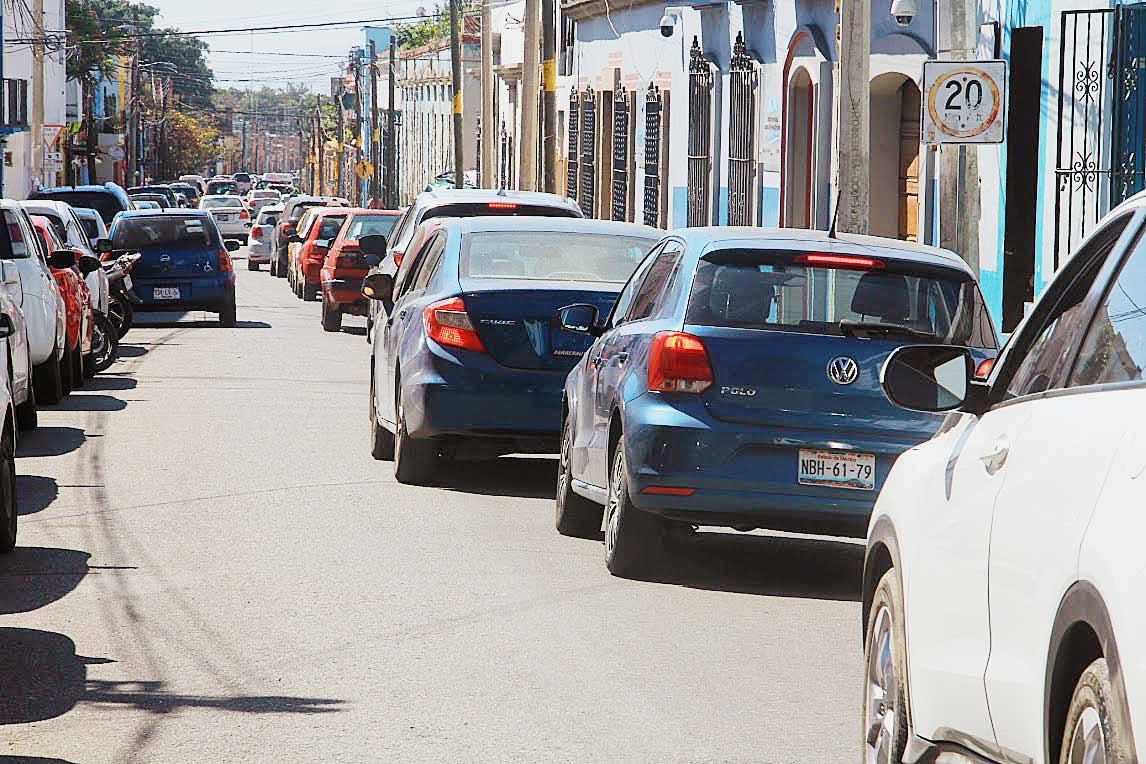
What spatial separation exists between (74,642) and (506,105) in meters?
54.0

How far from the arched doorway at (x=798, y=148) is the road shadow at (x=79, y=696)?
1930cm

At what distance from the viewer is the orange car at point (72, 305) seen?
18031 millimetres

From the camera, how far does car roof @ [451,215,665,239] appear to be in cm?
1258

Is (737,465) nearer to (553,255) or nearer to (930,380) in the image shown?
(930,380)

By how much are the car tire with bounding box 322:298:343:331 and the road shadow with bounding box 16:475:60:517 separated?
15329mm

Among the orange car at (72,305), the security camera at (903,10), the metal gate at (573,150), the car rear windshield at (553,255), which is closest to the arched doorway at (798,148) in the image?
the security camera at (903,10)

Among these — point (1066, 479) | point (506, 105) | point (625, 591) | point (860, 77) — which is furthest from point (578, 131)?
point (1066, 479)

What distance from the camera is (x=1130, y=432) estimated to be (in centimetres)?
346

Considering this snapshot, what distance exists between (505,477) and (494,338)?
1.46 m

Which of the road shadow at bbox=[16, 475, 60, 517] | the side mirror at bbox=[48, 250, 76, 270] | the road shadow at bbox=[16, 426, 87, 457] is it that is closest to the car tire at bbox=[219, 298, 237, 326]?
the side mirror at bbox=[48, 250, 76, 270]

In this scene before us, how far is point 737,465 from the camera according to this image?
342 inches

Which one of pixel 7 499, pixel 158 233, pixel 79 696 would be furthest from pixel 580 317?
pixel 158 233

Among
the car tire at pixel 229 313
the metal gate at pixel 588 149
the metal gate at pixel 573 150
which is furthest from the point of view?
the metal gate at pixel 573 150

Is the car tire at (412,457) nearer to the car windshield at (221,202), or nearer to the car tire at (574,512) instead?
the car tire at (574,512)
